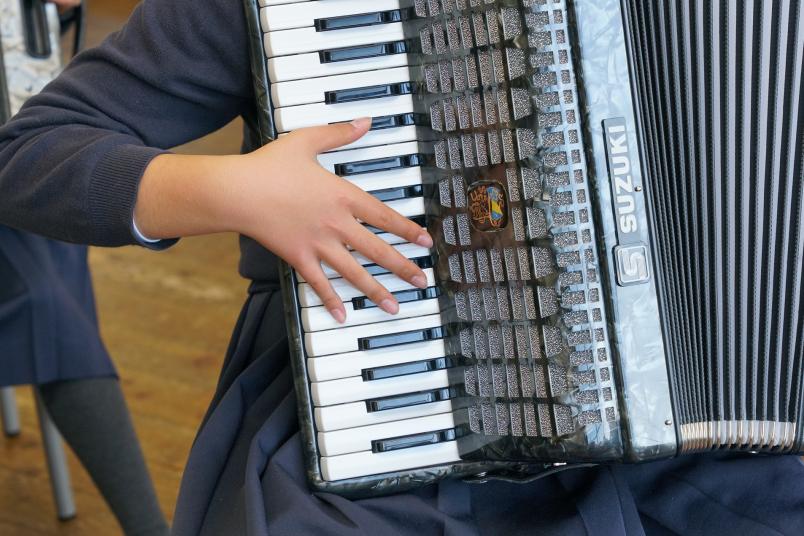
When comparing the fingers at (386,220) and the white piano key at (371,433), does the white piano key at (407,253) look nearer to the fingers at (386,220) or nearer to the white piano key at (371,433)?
the fingers at (386,220)

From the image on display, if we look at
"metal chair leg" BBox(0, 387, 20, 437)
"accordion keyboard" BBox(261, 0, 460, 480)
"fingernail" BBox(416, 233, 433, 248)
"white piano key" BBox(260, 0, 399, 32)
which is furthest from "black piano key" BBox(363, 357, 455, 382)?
"metal chair leg" BBox(0, 387, 20, 437)

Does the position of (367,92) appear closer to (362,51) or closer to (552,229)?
(362,51)

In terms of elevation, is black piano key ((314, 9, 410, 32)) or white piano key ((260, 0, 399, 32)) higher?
white piano key ((260, 0, 399, 32))

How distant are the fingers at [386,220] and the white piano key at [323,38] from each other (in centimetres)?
14

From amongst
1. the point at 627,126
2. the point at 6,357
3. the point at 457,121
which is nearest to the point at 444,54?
the point at 457,121

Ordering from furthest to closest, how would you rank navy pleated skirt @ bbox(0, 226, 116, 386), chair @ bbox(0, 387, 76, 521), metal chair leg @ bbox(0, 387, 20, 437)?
1. metal chair leg @ bbox(0, 387, 20, 437)
2. chair @ bbox(0, 387, 76, 521)
3. navy pleated skirt @ bbox(0, 226, 116, 386)

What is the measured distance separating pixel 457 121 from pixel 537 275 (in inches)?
6.1

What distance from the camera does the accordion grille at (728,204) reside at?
0.88m

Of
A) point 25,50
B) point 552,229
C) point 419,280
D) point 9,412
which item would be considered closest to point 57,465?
point 9,412

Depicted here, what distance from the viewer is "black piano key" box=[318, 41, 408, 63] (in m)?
0.95

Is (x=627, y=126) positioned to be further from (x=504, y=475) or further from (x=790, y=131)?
(x=504, y=475)

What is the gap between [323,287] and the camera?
3.11ft

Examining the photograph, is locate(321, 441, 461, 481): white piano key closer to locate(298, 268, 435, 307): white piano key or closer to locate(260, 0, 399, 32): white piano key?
locate(298, 268, 435, 307): white piano key

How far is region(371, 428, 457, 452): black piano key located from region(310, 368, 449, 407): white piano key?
0.04 meters
